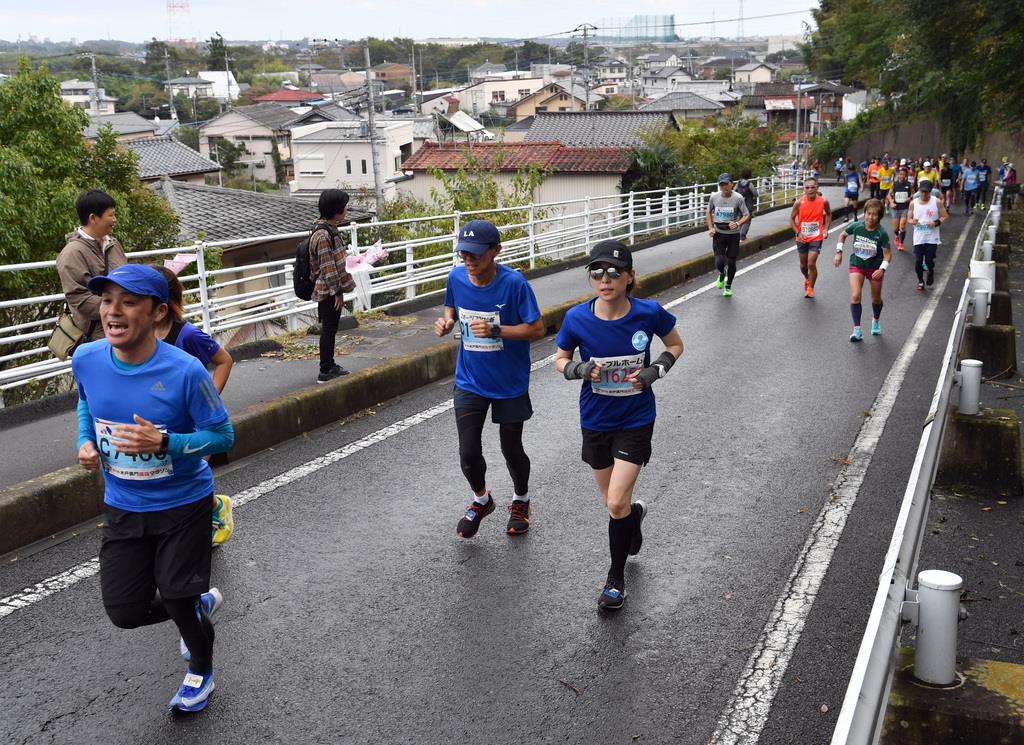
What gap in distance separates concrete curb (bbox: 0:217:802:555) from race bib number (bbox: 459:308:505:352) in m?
2.32

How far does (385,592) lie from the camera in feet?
16.7

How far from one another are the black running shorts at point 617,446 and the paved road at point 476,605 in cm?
65

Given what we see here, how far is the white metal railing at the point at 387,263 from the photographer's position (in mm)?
9602

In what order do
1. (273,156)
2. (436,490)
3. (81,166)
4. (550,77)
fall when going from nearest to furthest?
(436,490)
(81,166)
(273,156)
(550,77)

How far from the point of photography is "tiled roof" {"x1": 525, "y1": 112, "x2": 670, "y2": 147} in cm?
4688

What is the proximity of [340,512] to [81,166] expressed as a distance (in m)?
15.9

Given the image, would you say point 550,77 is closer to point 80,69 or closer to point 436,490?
point 80,69

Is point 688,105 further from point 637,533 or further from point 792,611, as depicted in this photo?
point 792,611

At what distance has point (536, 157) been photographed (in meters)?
40.6

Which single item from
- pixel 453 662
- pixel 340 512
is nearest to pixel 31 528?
pixel 340 512

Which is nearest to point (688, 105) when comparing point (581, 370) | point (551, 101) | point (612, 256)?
point (551, 101)

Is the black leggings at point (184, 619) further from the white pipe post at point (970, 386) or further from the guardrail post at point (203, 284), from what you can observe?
the guardrail post at point (203, 284)

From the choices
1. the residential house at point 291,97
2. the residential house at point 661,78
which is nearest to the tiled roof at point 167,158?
the residential house at point 291,97

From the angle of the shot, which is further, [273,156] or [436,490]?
[273,156]
